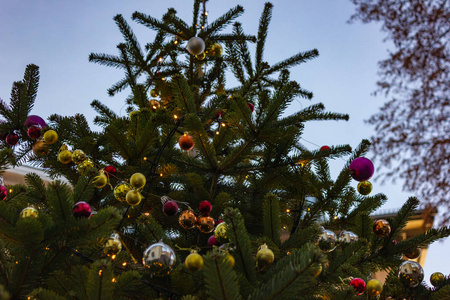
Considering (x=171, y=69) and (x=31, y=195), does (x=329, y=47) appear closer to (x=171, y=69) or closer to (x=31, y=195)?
(x=171, y=69)

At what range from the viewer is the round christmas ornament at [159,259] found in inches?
51.0

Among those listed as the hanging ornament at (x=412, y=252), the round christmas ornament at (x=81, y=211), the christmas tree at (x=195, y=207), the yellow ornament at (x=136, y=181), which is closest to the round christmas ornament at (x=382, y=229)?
the christmas tree at (x=195, y=207)

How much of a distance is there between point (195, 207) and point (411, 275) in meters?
1.18

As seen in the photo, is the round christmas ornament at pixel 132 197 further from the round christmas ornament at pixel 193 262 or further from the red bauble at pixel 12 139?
the red bauble at pixel 12 139

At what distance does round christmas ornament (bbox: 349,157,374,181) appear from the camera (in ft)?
6.34

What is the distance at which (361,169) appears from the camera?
193cm

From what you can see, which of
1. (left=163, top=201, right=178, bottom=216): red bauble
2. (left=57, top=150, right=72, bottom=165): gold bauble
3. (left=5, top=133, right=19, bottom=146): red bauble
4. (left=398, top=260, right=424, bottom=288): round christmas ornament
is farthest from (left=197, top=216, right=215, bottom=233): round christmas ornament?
(left=5, top=133, right=19, bottom=146): red bauble

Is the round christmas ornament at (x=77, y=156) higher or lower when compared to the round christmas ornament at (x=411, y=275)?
higher

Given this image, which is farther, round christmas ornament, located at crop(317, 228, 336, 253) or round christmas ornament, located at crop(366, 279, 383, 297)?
round christmas ornament, located at crop(317, 228, 336, 253)

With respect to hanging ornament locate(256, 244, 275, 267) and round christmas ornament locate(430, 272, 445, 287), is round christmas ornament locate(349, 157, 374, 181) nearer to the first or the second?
round christmas ornament locate(430, 272, 445, 287)

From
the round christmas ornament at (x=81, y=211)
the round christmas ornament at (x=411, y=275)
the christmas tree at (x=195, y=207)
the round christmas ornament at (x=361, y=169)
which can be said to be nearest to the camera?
the christmas tree at (x=195, y=207)

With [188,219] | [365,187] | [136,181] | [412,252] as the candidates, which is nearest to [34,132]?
[136,181]

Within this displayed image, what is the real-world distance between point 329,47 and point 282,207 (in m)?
4.74

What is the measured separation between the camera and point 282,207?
2463 mm
